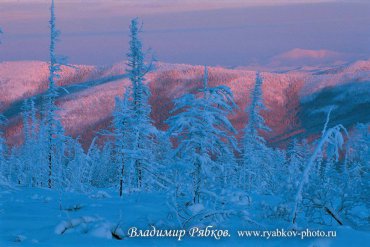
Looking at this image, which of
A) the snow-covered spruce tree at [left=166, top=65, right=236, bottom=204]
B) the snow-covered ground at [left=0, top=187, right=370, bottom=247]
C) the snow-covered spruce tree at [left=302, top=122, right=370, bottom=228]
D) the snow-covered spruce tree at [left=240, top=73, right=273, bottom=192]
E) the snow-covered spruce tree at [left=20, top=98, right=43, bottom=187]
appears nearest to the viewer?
the snow-covered ground at [left=0, top=187, right=370, bottom=247]

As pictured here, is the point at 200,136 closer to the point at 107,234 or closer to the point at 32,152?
the point at 107,234

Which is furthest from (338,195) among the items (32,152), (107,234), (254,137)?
(32,152)

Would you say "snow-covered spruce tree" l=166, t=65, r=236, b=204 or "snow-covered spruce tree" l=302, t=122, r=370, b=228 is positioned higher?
"snow-covered spruce tree" l=166, t=65, r=236, b=204

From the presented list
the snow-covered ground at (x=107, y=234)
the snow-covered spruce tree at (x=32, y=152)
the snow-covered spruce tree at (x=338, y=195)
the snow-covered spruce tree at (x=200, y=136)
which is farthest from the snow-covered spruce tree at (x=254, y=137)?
the snow-covered ground at (x=107, y=234)

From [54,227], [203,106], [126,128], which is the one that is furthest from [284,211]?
[126,128]

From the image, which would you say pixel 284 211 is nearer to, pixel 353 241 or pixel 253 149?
pixel 353 241

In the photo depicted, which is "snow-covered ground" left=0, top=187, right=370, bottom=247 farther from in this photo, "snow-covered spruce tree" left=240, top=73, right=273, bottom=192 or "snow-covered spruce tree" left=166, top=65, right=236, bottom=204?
"snow-covered spruce tree" left=240, top=73, right=273, bottom=192

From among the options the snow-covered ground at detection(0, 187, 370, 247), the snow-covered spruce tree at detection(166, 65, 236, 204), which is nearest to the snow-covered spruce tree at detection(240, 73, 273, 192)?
the snow-covered spruce tree at detection(166, 65, 236, 204)

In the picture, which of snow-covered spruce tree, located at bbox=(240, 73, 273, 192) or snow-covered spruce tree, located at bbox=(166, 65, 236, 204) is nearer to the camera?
snow-covered spruce tree, located at bbox=(166, 65, 236, 204)

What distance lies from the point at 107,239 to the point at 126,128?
13101mm

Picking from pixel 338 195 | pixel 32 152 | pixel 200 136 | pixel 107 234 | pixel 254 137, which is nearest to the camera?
pixel 107 234

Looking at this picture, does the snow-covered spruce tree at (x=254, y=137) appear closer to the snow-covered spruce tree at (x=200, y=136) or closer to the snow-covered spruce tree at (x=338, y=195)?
the snow-covered spruce tree at (x=338, y=195)

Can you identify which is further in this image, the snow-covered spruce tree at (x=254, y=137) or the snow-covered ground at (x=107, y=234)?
the snow-covered spruce tree at (x=254, y=137)

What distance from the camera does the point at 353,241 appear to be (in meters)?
7.15
